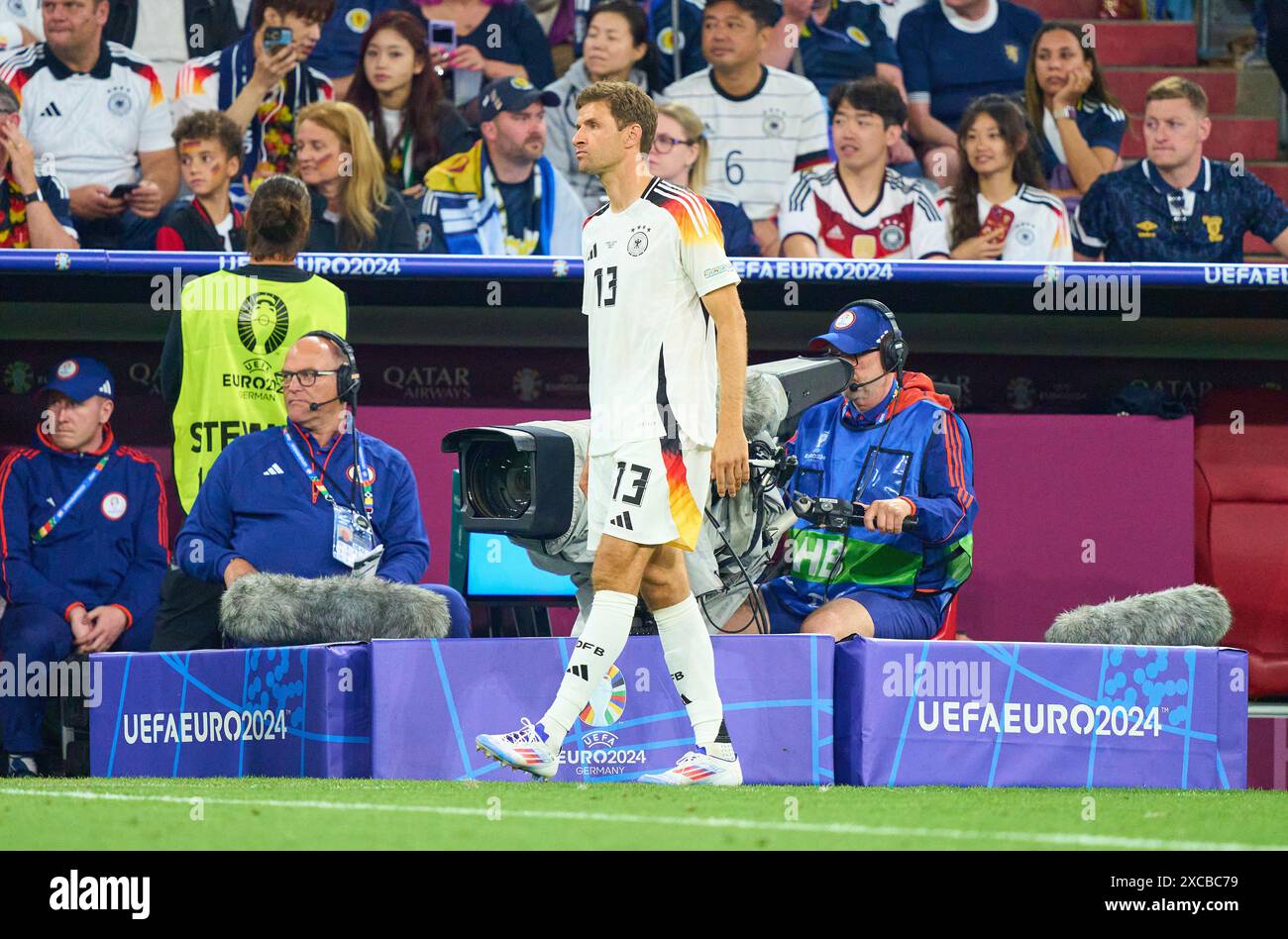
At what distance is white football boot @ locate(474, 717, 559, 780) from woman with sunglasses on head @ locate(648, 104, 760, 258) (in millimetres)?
3549

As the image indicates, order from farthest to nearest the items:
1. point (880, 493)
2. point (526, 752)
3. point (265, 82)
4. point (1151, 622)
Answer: point (265, 82) < point (880, 493) < point (1151, 622) < point (526, 752)

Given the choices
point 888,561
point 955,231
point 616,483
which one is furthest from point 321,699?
point 955,231

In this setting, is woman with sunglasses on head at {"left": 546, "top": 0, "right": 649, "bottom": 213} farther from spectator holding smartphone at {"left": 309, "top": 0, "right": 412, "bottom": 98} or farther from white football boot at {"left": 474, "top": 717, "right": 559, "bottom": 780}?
white football boot at {"left": 474, "top": 717, "right": 559, "bottom": 780}

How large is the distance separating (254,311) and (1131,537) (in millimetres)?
3658

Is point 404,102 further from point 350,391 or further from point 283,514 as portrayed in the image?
point 283,514

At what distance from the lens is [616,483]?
4.45 m

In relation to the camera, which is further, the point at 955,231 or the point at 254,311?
the point at 955,231

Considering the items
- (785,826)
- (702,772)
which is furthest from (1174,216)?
(785,826)

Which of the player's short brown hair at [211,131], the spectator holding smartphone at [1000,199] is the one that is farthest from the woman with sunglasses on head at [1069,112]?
the player's short brown hair at [211,131]

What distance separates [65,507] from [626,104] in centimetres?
317

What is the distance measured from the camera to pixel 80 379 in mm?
6617

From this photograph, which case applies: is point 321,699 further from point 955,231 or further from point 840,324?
point 955,231

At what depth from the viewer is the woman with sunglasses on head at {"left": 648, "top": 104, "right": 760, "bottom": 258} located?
25.0ft

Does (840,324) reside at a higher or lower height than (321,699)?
higher
